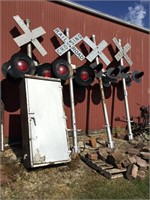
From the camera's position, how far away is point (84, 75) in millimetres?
9281

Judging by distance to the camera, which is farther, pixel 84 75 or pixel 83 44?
pixel 83 44

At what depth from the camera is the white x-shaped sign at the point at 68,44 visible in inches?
360

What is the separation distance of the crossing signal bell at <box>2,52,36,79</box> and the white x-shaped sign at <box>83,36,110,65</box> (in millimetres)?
2577

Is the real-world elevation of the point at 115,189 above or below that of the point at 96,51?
below

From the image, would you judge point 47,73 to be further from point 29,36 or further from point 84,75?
point 84,75

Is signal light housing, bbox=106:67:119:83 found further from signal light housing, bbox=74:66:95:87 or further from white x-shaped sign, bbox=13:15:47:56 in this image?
white x-shaped sign, bbox=13:15:47:56

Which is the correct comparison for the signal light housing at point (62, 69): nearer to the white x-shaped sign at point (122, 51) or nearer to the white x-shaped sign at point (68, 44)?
the white x-shaped sign at point (68, 44)

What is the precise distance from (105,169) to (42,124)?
1.89 metres

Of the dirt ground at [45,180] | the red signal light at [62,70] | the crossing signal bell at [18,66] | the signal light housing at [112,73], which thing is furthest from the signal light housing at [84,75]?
the dirt ground at [45,180]

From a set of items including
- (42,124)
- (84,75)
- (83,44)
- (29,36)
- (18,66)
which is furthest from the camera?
(83,44)

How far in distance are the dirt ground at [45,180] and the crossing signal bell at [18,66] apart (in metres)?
2.17

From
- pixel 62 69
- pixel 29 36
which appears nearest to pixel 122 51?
pixel 62 69

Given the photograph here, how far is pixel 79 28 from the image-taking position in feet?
33.7

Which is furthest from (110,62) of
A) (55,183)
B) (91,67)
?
(55,183)
